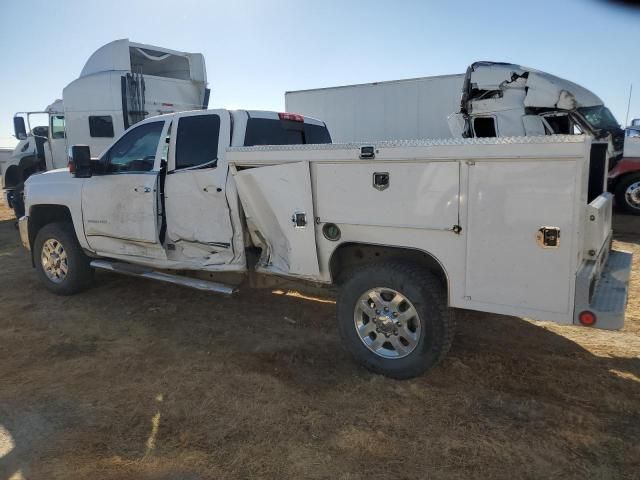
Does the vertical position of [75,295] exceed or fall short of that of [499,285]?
it falls short

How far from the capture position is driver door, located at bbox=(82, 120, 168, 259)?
199 inches

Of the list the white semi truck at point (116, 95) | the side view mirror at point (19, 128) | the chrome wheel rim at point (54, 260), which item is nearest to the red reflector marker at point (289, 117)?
the chrome wheel rim at point (54, 260)

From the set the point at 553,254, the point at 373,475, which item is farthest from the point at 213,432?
the point at 553,254

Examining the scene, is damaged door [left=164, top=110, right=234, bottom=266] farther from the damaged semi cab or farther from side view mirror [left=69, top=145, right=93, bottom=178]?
the damaged semi cab

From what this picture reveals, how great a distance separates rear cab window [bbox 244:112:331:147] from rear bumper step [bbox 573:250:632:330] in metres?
3.17

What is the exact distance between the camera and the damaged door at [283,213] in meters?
3.95

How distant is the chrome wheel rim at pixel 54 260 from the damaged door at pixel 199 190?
74.2 inches

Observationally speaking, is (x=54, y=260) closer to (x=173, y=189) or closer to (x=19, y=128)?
(x=173, y=189)

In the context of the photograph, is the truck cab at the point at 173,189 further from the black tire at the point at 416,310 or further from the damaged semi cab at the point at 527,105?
the damaged semi cab at the point at 527,105

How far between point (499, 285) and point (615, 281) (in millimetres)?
1076

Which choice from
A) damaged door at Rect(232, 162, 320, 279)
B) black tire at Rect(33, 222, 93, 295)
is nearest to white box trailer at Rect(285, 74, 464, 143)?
damaged door at Rect(232, 162, 320, 279)

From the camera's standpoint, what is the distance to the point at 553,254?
9.86 feet

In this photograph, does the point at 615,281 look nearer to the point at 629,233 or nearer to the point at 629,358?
the point at 629,358

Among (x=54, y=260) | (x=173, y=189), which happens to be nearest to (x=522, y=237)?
(x=173, y=189)
